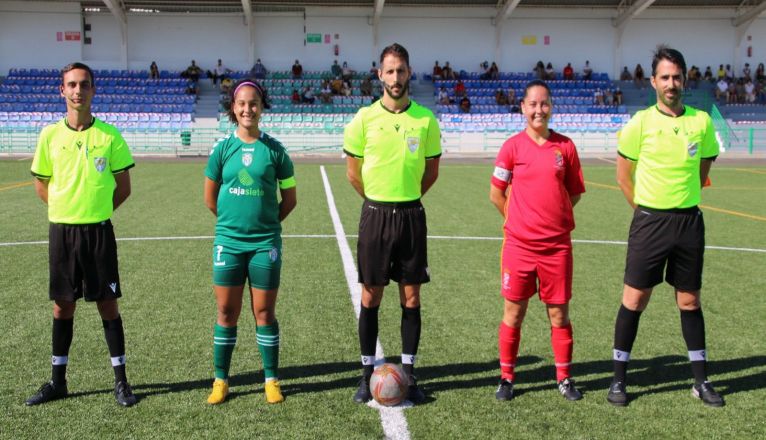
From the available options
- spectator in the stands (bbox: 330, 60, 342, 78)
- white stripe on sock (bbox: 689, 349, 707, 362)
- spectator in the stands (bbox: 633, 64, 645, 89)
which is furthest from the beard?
spectator in the stands (bbox: 633, 64, 645, 89)

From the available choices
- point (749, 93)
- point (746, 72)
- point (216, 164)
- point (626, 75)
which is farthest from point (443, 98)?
point (216, 164)

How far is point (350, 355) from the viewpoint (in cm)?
508

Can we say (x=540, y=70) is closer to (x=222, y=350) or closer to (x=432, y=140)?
(x=432, y=140)

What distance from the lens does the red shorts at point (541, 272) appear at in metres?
4.21

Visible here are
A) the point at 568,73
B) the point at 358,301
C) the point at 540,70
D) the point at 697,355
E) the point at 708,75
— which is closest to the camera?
the point at 697,355

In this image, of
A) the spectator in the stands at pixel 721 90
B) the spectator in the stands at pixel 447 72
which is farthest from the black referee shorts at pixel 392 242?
the spectator in the stands at pixel 721 90

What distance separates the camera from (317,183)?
19.0 meters

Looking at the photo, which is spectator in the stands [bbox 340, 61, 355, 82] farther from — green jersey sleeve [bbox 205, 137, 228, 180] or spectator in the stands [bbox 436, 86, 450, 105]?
green jersey sleeve [bbox 205, 137, 228, 180]

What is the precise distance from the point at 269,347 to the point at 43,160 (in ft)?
5.43

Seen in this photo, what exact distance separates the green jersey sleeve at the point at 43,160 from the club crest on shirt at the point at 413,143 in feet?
6.68

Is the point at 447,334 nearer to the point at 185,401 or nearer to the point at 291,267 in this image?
the point at 185,401

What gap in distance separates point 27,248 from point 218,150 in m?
6.10

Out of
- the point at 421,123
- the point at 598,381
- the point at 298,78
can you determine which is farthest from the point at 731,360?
the point at 298,78

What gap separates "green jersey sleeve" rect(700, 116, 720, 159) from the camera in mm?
4199
